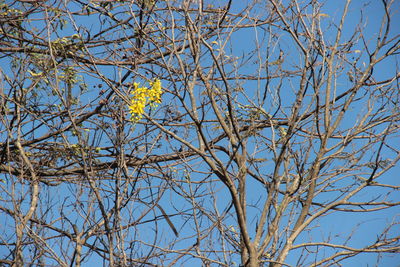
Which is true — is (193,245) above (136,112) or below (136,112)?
below

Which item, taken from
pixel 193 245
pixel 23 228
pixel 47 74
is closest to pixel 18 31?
pixel 47 74

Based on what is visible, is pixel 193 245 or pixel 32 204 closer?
pixel 193 245

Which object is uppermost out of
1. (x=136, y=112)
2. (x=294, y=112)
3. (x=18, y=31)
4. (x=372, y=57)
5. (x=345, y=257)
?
(x=18, y=31)

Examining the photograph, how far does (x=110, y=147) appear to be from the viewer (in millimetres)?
4984

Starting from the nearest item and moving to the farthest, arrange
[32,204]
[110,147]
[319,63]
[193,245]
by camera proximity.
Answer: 1. [193,245]
2. [32,204]
3. [319,63]
4. [110,147]

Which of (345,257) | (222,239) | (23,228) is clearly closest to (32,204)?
(23,228)

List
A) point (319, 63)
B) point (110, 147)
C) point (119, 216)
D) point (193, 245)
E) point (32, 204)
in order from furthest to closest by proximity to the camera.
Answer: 1. point (110, 147)
2. point (319, 63)
3. point (32, 204)
4. point (193, 245)
5. point (119, 216)

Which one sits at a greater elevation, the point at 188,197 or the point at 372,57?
the point at 372,57

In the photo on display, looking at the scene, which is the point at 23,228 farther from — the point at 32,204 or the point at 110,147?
the point at 110,147

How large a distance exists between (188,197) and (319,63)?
1635 millimetres

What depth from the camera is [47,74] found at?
4.75 m

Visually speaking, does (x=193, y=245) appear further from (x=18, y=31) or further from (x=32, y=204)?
(x=18, y=31)

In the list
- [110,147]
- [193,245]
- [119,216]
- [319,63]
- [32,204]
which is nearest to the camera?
[119,216]

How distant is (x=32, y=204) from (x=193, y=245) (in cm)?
132
